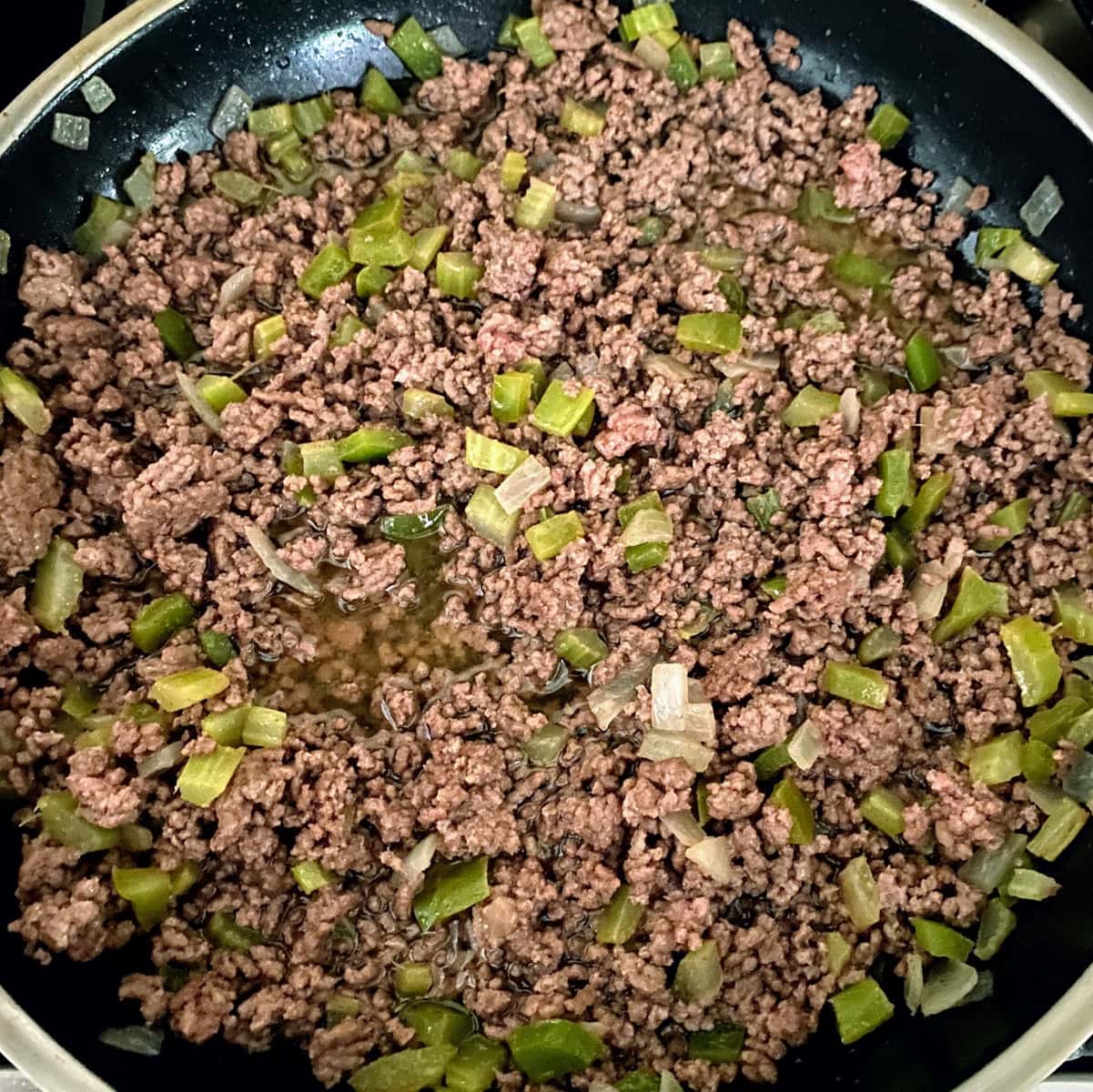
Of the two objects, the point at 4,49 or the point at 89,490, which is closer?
the point at 89,490

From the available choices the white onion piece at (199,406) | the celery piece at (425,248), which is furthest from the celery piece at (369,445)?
the celery piece at (425,248)

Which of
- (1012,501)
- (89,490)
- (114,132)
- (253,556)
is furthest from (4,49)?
(1012,501)

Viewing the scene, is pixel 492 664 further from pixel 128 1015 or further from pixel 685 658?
pixel 128 1015

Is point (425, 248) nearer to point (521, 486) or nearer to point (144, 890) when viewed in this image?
point (521, 486)

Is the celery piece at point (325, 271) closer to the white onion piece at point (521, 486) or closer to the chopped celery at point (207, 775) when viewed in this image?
the white onion piece at point (521, 486)

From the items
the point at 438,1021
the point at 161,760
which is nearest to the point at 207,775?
the point at 161,760

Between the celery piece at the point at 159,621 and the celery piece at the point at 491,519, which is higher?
the celery piece at the point at 491,519
